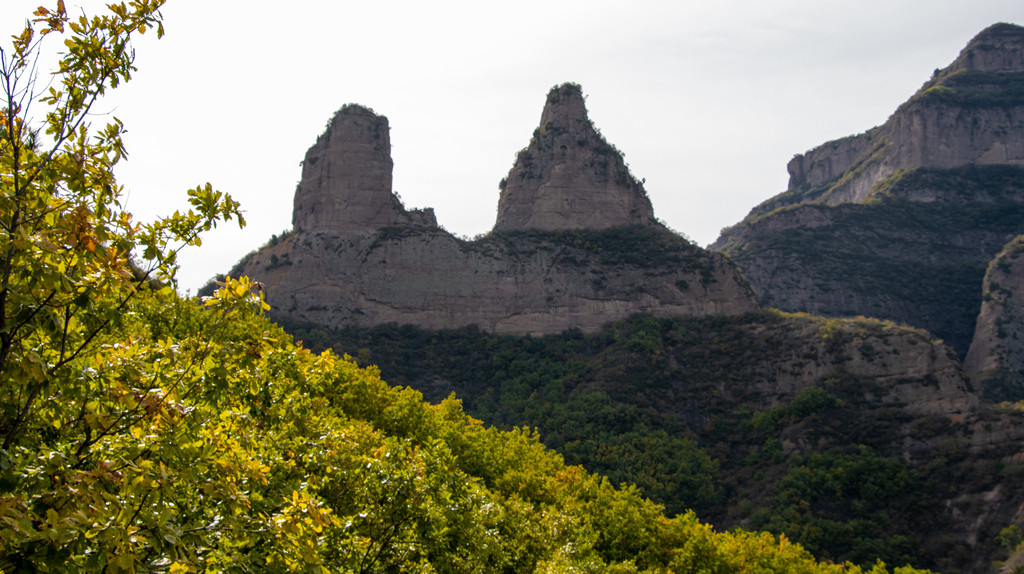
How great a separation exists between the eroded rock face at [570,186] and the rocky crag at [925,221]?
29.2 m

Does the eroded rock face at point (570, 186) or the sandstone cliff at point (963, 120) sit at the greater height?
the sandstone cliff at point (963, 120)

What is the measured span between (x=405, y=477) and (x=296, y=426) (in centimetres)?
281

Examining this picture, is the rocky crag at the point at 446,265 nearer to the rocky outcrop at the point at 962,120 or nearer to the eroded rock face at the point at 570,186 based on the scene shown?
the eroded rock face at the point at 570,186

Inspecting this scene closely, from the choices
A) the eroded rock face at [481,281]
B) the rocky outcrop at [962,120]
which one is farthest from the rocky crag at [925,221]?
the eroded rock face at [481,281]

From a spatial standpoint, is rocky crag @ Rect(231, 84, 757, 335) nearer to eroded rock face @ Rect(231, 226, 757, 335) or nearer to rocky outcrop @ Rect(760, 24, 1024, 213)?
eroded rock face @ Rect(231, 226, 757, 335)

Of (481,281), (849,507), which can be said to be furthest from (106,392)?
(481,281)

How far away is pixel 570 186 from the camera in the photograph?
282ft

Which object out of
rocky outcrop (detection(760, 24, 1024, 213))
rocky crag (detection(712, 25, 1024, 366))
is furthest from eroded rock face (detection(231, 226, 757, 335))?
rocky outcrop (detection(760, 24, 1024, 213))

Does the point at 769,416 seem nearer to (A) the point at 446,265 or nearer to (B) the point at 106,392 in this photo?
(A) the point at 446,265

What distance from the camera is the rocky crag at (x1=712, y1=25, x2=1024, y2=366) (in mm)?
96688

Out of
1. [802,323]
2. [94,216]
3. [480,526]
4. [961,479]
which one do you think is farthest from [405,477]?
[802,323]

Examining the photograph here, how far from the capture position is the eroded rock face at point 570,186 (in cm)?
8556

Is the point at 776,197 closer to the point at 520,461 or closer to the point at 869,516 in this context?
the point at 869,516

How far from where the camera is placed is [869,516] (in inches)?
1772
